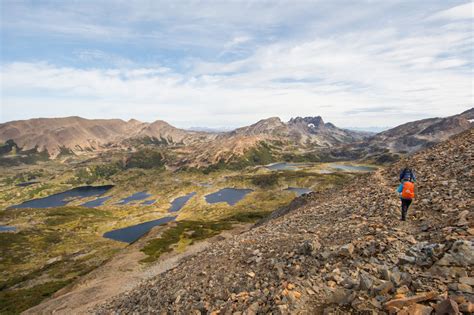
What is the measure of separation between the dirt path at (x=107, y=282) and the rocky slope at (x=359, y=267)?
82.1ft

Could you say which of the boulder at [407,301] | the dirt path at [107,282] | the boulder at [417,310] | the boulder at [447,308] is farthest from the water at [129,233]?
the boulder at [447,308]

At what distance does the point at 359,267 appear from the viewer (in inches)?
567

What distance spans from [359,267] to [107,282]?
58946mm

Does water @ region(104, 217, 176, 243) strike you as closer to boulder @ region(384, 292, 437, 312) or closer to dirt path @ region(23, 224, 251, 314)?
dirt path @ region(23, 224, 251, 314)

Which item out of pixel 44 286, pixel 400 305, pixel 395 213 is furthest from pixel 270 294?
pixel 44 286

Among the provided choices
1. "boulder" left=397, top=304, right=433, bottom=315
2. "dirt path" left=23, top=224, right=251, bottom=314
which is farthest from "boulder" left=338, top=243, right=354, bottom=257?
"dirt path" left=23, top=224, right=251, bottom=314

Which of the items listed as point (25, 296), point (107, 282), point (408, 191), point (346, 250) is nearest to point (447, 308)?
point (346, 250)

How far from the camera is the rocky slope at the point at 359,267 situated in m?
11.2

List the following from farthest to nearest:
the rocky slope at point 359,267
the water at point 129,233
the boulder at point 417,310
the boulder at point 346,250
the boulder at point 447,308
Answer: the water at point 129,233, the boulder at point 346,250, the rocky slope at point 359,267, the boulder at point 417,310, the boulder at point 447,308

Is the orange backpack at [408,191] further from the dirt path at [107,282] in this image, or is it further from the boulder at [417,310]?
the dirt path at [107,282]

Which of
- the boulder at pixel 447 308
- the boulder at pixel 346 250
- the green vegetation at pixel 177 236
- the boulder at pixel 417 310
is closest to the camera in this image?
the boulder at pixel 447 308

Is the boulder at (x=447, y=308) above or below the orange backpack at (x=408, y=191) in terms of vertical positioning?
below

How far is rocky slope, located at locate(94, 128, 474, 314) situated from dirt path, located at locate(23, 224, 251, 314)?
25011mm

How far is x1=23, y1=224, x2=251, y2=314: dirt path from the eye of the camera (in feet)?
151
